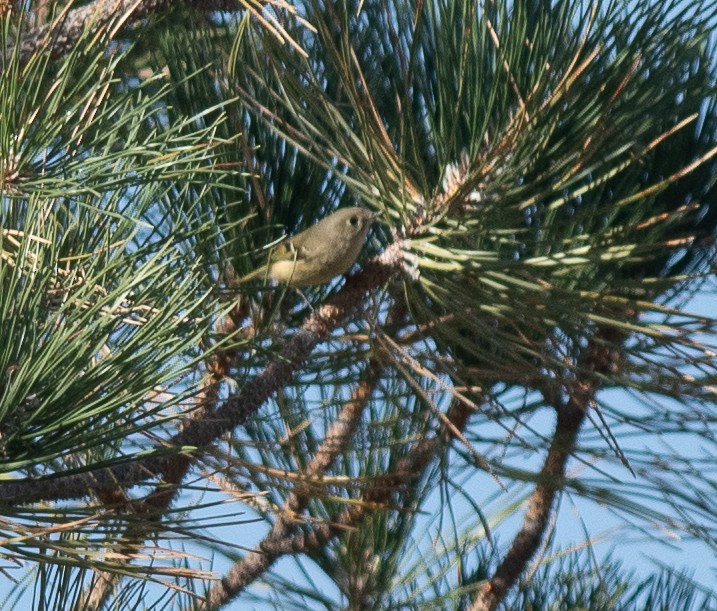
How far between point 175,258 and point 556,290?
33cm

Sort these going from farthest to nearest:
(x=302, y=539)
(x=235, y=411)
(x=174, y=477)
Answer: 1. (x=302, y=539)
2. (x=174, y=477)
3. (x=235, y=411)

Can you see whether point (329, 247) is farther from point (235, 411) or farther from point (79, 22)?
point (79, 22)

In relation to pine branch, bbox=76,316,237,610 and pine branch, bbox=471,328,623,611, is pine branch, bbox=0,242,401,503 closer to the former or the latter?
pine branch, bbox=76,316,237,610

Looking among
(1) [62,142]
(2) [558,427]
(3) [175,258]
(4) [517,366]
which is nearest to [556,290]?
(4) [517,366]

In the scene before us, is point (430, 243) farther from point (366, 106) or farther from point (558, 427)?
point (558, 427)

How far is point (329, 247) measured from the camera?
1.17 metres

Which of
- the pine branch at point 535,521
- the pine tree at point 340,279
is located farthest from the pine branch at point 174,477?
the pine branch at point 535,521

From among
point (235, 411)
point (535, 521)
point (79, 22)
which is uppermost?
point (79, 22)

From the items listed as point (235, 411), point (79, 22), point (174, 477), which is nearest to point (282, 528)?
point (174, 477)

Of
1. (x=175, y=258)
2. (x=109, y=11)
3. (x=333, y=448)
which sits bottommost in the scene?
(x=175, y=258)

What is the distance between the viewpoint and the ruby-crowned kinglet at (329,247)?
46.0 inches

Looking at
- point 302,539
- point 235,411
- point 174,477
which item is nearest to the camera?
point 235,411

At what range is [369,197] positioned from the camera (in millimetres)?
1202

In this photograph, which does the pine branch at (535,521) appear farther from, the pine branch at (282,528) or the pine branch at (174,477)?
the pine branch at (174,477)
